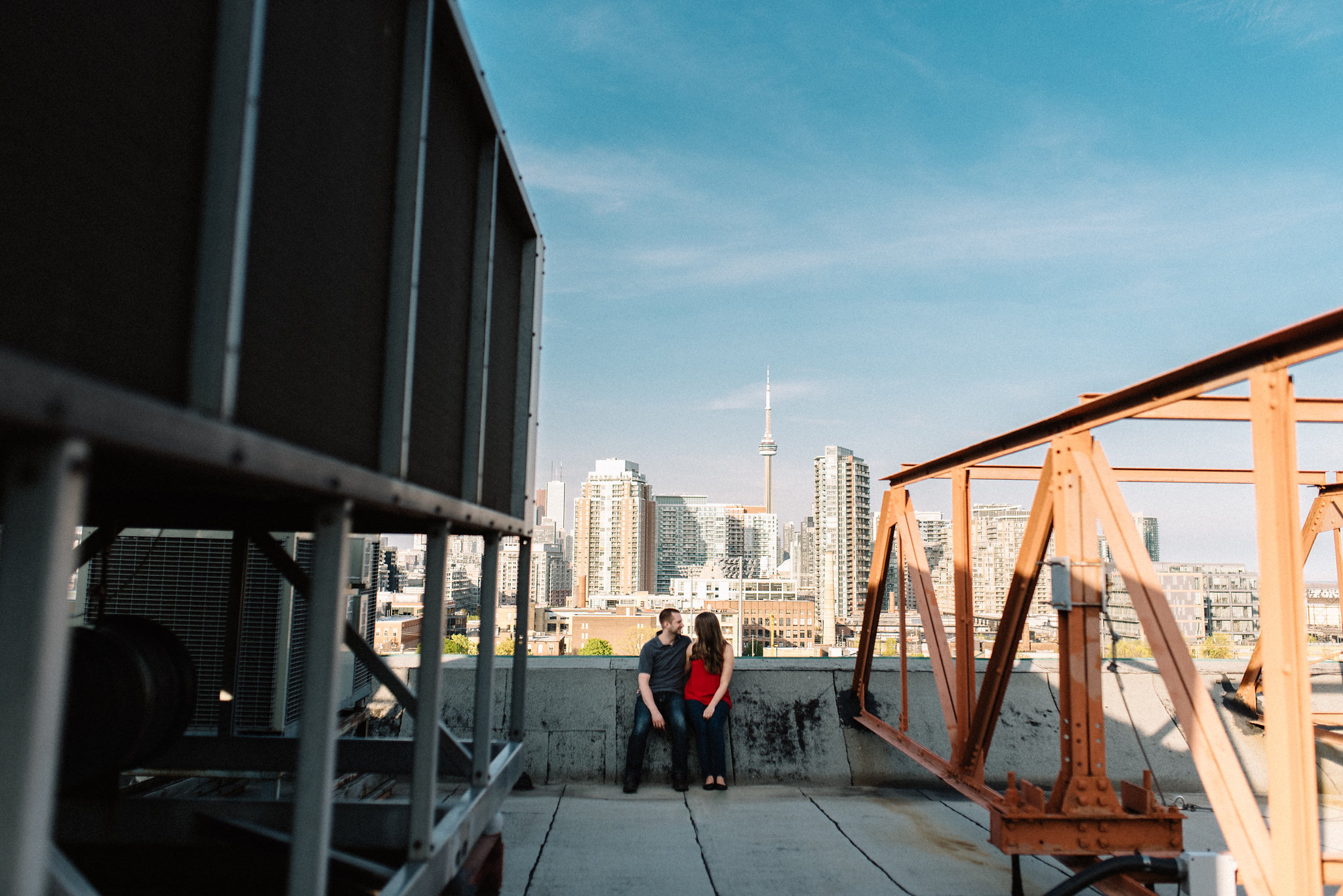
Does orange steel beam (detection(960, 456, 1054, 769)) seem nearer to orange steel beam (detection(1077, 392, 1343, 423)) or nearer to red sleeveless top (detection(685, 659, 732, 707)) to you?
orange steel beam (detection(1077, 392, 1343, 423))

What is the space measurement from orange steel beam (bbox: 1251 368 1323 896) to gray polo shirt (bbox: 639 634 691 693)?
14.7 feet

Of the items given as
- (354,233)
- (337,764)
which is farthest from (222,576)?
(354,233)

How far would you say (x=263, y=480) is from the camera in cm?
193

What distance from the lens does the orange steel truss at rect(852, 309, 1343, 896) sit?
2.96m

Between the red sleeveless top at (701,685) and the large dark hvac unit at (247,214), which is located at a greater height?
the large dark hvac unit at (247,214)

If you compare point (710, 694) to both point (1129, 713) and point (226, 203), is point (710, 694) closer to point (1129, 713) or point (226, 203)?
point (1129, 713)

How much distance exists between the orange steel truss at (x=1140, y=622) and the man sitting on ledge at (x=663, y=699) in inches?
64.3

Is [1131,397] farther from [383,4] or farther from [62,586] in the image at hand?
[62,586]

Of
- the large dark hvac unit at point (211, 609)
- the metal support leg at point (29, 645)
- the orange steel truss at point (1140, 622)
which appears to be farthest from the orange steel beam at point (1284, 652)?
the large dark hvac unit at point (211, 609)

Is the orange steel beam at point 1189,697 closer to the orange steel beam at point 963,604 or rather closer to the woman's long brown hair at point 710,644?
the orange steel beam at point 963,604

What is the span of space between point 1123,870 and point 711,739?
341 centimetres

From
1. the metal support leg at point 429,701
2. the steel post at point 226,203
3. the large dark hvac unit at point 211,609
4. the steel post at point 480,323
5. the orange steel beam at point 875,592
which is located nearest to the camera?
the steel post at point 226,203

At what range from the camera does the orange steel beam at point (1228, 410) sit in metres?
4.43

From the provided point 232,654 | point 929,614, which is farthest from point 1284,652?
point 232,654
